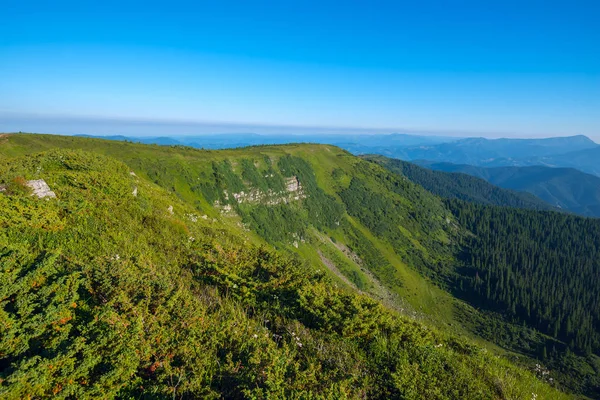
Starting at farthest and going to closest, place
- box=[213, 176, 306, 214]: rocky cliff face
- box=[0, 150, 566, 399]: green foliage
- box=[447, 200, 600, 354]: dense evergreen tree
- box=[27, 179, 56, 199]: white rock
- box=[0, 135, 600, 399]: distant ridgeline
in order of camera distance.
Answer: box=[447, 200, 600, 354]: dense evergreen tree, box=[213, 176, 306, 214]: rocky cliff face, box=[27, 179, 56, 199]: white rock, box=[0, 135, 600, 399]: distant ridgeline, box=[0, 150, 566, 399]: green foliage

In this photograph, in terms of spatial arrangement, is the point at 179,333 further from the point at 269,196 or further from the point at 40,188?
the point at 269,196

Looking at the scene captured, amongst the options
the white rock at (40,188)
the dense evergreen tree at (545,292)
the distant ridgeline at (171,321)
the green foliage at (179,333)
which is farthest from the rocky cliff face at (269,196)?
the dense evergreen tree at (545,292)

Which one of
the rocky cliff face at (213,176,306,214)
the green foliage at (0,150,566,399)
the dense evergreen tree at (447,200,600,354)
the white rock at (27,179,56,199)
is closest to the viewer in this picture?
the green foliage at (0,150,566,399)

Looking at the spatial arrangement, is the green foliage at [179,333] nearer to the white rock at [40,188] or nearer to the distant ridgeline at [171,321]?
the distant ridgeline at [171,321]

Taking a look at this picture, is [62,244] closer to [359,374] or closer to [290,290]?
[290,290]

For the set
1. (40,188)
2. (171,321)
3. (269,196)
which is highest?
(40,188)

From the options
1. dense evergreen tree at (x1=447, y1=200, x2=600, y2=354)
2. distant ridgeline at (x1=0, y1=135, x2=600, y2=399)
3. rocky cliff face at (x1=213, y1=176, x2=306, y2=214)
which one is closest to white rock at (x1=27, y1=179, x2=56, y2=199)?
distant ridgeline at (x1=0, y1=135, x2=600, y2=399)

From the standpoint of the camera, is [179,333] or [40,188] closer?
[179,333]

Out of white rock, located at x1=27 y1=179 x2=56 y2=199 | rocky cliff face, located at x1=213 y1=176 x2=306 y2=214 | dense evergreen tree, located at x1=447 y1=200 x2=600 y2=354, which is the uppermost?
white rock, located at x1=27 y1=179 x2=56 y2=199

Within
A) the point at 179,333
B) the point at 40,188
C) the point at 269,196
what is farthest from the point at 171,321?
the point at 269,196

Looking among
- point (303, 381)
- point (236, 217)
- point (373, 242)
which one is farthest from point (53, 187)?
point (373, 242)

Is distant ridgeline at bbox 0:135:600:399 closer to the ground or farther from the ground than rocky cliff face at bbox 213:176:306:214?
farther from the ground

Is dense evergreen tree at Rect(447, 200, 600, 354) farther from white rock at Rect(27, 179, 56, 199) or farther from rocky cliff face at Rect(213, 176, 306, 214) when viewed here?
white rock at Rect(27, 179, 56, 199)
